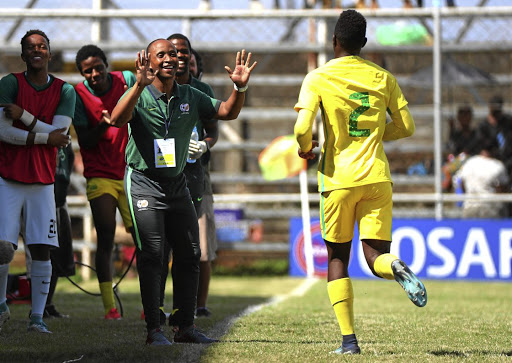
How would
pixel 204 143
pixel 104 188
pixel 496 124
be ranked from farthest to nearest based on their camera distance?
pixel 496 124 → pixel 104 188 → pixel 204 143

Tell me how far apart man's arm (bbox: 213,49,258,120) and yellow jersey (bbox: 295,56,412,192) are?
17.3 inches

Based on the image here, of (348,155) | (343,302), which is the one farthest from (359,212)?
(343,302)

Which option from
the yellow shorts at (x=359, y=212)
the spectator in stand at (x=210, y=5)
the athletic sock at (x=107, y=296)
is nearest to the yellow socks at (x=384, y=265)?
the yellow shorts at (x=359, y=212)

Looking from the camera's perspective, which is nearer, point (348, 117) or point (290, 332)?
point (348, 117)

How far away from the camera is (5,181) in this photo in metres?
6.73

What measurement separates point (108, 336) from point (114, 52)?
874cm

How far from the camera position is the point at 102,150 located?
788 cm

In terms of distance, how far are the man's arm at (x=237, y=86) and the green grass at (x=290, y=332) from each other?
1464 millimetres

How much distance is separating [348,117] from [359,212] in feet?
1.90

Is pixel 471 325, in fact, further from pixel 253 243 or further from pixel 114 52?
pixel 114 52

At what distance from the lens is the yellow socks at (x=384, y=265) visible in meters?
5.44

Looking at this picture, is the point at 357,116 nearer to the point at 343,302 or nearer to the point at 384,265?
the point at 384,265

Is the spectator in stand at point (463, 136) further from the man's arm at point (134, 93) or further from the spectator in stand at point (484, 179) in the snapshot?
the man's arm at point (134, 93)

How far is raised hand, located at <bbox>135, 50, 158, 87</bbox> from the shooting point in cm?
558
